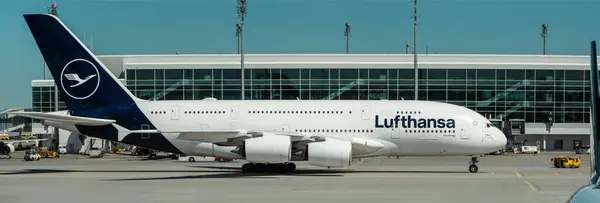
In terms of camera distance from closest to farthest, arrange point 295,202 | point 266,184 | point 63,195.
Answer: point 295,202 → point 63,195 → point 266,184

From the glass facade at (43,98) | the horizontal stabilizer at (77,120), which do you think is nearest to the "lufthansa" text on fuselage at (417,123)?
the horizontal stabilizer at (77,120)

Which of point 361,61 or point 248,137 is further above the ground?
point 361,61

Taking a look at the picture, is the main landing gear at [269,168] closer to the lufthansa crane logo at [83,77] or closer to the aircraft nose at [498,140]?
the lufthansa crane logo at [83,77]

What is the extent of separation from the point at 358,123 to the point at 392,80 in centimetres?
3727

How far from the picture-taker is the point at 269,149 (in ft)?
99.8

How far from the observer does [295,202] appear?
18828 mm

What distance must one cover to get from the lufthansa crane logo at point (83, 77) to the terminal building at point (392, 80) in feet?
116

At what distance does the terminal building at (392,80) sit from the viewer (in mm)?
69312

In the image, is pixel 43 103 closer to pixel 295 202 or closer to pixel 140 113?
pixel 140 113

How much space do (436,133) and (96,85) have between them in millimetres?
16225

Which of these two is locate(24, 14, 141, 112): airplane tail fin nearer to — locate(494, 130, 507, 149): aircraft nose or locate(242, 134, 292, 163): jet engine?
locate(242, 134, 292, 163): jet engine

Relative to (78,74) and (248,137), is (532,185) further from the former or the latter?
(78,74)

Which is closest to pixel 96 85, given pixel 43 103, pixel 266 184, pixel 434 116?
pixel 266 184

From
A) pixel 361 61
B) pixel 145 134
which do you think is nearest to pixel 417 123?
pixel 145 134
